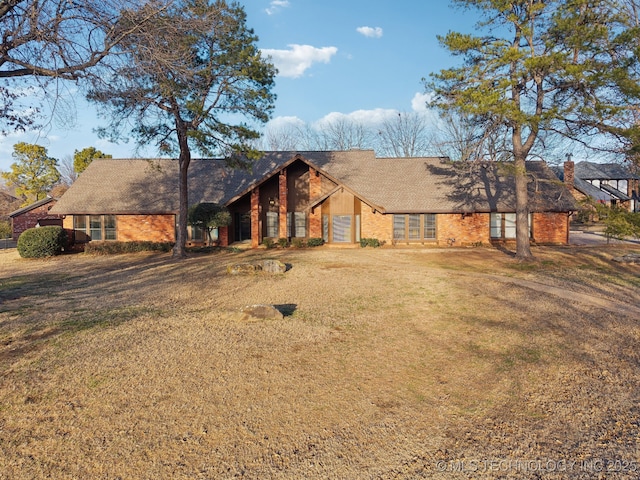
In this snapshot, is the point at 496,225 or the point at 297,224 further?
the point at 297,224

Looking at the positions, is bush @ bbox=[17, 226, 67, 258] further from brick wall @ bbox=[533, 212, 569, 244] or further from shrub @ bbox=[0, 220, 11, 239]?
brick wall @ bbox=[533, 212, 569, 244]

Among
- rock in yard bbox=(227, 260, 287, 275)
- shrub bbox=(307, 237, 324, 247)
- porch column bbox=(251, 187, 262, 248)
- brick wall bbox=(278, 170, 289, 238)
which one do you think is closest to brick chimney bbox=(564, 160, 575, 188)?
shrub bbox=(307, 237, 324, 247)

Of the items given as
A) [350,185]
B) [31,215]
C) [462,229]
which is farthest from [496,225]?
[31,215]

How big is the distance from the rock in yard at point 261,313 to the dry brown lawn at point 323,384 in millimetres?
177

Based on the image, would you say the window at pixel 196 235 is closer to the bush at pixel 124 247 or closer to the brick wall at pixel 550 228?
the bush at pixel 124 247

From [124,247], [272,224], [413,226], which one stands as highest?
[272,224]

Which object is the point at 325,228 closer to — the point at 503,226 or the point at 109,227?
the point at 503,226

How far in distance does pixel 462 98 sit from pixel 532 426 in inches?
547

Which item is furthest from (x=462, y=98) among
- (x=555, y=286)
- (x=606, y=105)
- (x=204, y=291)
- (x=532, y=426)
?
(x=532, y=426)

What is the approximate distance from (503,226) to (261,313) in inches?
826

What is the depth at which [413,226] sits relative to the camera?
2494 cm

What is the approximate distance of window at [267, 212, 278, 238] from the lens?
2527 cm

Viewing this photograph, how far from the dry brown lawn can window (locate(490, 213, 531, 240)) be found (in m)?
13.4

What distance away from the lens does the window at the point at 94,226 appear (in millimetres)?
24500
